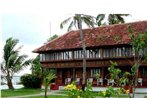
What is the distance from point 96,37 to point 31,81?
749 cm

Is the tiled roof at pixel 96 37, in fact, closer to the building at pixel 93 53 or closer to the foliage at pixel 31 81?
the building at pixel 93 53

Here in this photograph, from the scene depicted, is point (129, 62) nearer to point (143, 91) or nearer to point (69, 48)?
point (143, 91)

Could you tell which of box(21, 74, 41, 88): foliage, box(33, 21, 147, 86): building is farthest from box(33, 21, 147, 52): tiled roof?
box(21, 74, 41, 88): foliage

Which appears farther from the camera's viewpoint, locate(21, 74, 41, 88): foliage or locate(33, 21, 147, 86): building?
locate(21, 74, 41, 88): foliage

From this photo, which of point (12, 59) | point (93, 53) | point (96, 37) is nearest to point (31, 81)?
point (12, 59)

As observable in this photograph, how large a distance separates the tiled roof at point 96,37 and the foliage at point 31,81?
91.0 inches

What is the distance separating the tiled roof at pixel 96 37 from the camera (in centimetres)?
3172

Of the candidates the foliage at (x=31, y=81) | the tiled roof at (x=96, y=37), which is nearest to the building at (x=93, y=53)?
the tiled roof at (x=96, y=37)

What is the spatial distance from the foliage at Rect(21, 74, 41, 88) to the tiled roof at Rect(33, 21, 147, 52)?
7.59ft

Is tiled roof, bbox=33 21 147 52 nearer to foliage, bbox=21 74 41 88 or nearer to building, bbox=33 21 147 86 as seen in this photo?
building, bbox=33 21 147 86

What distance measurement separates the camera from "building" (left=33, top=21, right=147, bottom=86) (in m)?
30.7

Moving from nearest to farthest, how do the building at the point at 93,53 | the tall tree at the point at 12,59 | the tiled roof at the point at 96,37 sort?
the building at the point at 93,53
the tiled roof at the point at 96,37
the tall tree at the point at 12,59

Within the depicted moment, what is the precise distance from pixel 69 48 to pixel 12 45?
5030 mm

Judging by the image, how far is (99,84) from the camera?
107 feet
